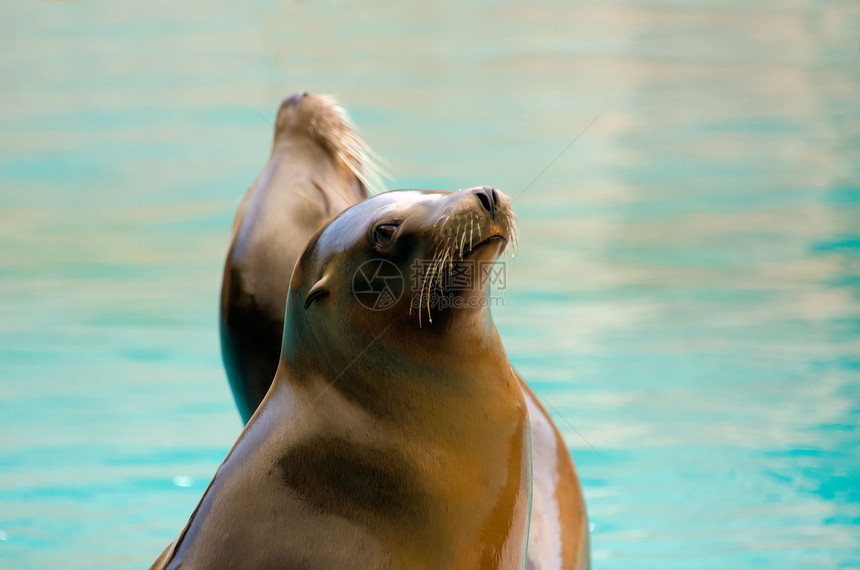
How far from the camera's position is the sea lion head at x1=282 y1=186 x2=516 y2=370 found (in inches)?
60.4

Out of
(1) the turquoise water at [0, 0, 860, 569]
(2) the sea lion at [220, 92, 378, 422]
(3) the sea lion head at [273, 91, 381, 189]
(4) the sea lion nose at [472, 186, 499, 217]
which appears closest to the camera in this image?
(4) the sea lion nose at [472, 186, 499, 217]

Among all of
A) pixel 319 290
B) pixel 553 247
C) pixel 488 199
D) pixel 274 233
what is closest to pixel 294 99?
pixel 274 233

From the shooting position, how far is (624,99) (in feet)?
31.3

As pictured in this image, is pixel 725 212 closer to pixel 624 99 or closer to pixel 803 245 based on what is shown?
pixel 803 245

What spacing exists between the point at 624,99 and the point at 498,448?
27.0ft

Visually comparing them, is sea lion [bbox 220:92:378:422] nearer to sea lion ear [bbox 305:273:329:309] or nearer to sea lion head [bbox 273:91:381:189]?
sea lion head [bbox 273:91:381:189]

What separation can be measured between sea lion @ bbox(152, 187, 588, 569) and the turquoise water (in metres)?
1.81

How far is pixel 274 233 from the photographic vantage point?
2.31 metres

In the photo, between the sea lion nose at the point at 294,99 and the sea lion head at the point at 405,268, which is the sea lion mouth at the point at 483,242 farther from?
the sea lion nose at the point at 294,99

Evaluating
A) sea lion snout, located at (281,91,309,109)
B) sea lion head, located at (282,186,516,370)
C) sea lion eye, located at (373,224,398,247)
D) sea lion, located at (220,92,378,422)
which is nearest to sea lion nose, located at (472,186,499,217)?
sea lion head, located at (282,186,516,370)

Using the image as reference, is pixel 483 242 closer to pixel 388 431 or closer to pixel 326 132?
pixel 388 431

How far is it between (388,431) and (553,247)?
6.38 meters

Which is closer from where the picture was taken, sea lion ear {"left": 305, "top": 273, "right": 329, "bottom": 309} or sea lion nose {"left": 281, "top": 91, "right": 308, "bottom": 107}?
sea lion ear {"left": 305, "top": 273, "right": 329, "bottom": 309}

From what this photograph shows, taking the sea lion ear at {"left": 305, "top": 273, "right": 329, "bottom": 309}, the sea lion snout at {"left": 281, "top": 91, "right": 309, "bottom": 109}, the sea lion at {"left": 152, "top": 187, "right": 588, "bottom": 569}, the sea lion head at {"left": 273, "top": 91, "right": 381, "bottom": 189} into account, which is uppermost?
the sea lion snout at {"left": 281, "top": 91, "right": 309, "bottom": 109}
